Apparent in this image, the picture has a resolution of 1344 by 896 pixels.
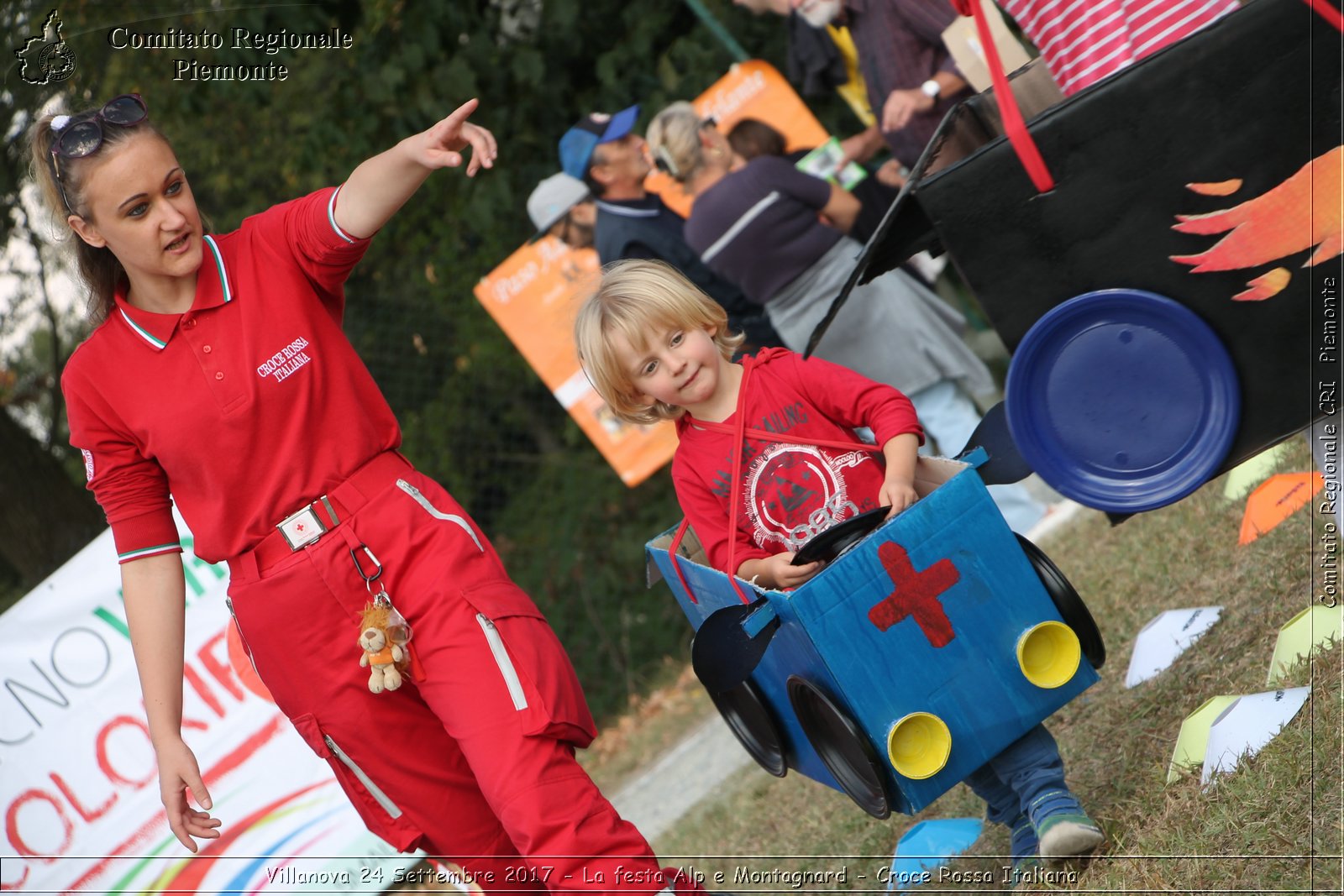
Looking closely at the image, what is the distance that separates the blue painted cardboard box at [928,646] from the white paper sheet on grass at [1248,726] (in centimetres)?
27

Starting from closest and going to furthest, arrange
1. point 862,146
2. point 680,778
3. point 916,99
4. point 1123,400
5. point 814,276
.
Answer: point 1123,400 → point 916,99 → point 814,276 → point 680,778 → point 862,146

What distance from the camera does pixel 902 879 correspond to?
295 centimetres

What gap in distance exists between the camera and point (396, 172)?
239cm

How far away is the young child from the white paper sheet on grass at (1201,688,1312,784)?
29 centimetres

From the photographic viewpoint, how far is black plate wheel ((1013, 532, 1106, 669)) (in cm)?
237

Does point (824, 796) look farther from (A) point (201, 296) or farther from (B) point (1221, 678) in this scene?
(A) point (201, 296)

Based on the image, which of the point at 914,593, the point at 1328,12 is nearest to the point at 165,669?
the point at 914,593

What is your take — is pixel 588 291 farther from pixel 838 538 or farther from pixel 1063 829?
pixel 1063 829

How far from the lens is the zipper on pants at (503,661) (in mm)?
2338

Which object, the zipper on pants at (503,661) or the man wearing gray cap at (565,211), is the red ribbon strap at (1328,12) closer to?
the zipper on pants at (503,661)

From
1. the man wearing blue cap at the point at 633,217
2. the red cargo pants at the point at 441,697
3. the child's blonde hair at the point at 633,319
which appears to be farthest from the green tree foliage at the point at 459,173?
the red cargo pants at the point at 441,697

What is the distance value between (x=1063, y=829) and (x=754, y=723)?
70cm

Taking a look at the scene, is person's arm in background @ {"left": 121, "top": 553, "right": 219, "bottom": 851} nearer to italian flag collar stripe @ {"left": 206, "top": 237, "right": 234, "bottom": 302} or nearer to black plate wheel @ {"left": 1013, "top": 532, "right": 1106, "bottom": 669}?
italian flag collar stripe @ {"left": 206, "top": 237, "right": 234, "bottom": 302}

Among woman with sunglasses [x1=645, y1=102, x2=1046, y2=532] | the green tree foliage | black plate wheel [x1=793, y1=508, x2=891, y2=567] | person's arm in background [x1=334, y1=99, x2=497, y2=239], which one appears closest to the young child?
black plate wheel [x1=793, y1=508, x2=891, y2=567]
